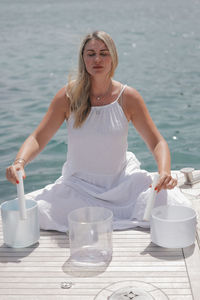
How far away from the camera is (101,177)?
8.11ft

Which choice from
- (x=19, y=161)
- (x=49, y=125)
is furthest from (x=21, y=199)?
(x=49, y=125)

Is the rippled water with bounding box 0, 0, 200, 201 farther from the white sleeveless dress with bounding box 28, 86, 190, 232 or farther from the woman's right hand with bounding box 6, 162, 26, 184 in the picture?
the woman's right hand with bounding box 6, 162, 26, 184

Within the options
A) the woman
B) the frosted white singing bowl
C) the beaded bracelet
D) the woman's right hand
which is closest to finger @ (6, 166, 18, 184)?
the woman's right hand

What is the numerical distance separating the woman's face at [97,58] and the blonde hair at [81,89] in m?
0.03

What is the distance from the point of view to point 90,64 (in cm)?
240

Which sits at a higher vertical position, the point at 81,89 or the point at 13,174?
the point at 81,89

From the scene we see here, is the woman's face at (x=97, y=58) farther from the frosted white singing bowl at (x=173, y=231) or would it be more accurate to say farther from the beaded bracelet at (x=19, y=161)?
the frosted white singing bowl at (x=173, y=231)

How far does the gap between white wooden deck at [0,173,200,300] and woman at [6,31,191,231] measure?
231 millimetres

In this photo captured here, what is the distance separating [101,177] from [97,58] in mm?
569

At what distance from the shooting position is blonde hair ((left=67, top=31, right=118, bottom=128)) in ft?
7.97

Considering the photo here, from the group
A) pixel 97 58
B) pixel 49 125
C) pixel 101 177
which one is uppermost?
pixel 97 58

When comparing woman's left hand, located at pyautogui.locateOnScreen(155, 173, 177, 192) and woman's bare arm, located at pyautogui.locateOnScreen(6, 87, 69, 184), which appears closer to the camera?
woman's left hand, located at pyautogui.locateOnScreen(155, 173, 177, 192)

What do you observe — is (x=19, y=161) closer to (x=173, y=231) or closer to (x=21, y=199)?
(x=21, y=199)

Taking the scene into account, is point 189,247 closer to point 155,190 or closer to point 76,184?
point 155,190
